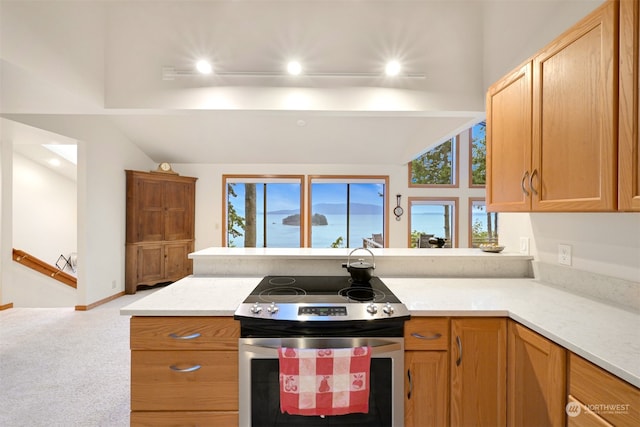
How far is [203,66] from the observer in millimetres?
2152

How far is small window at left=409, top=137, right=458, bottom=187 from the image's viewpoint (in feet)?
19.1

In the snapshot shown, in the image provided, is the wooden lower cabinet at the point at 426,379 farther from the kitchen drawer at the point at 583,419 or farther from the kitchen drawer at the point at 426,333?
the kitchen drawer at the point at 583,419

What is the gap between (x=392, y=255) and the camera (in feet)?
6.54

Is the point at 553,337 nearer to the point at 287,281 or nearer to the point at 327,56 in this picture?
the point at 287,281

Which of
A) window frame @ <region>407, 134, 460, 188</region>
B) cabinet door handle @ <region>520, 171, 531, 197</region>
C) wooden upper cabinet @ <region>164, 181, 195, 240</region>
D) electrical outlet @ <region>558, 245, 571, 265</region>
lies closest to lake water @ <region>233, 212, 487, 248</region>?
window frame @ <region>407, 134, 460, 188</region>

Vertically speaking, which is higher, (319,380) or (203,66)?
(203,66)

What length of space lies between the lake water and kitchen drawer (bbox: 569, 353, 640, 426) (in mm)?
4894

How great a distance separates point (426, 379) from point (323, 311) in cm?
58

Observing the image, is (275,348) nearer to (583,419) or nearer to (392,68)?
(583,419)

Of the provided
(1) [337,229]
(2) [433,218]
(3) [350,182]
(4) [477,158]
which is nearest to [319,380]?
(3) [350,182]

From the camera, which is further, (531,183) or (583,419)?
(531,183)

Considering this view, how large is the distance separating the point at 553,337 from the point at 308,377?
3.21 ft

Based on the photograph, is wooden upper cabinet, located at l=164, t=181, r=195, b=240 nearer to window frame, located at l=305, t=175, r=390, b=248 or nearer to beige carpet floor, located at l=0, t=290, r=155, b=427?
beige carpet floor, located at l=0, t=290, r=155, b=427

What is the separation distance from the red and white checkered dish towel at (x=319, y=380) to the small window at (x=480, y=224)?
5528 millimetres
